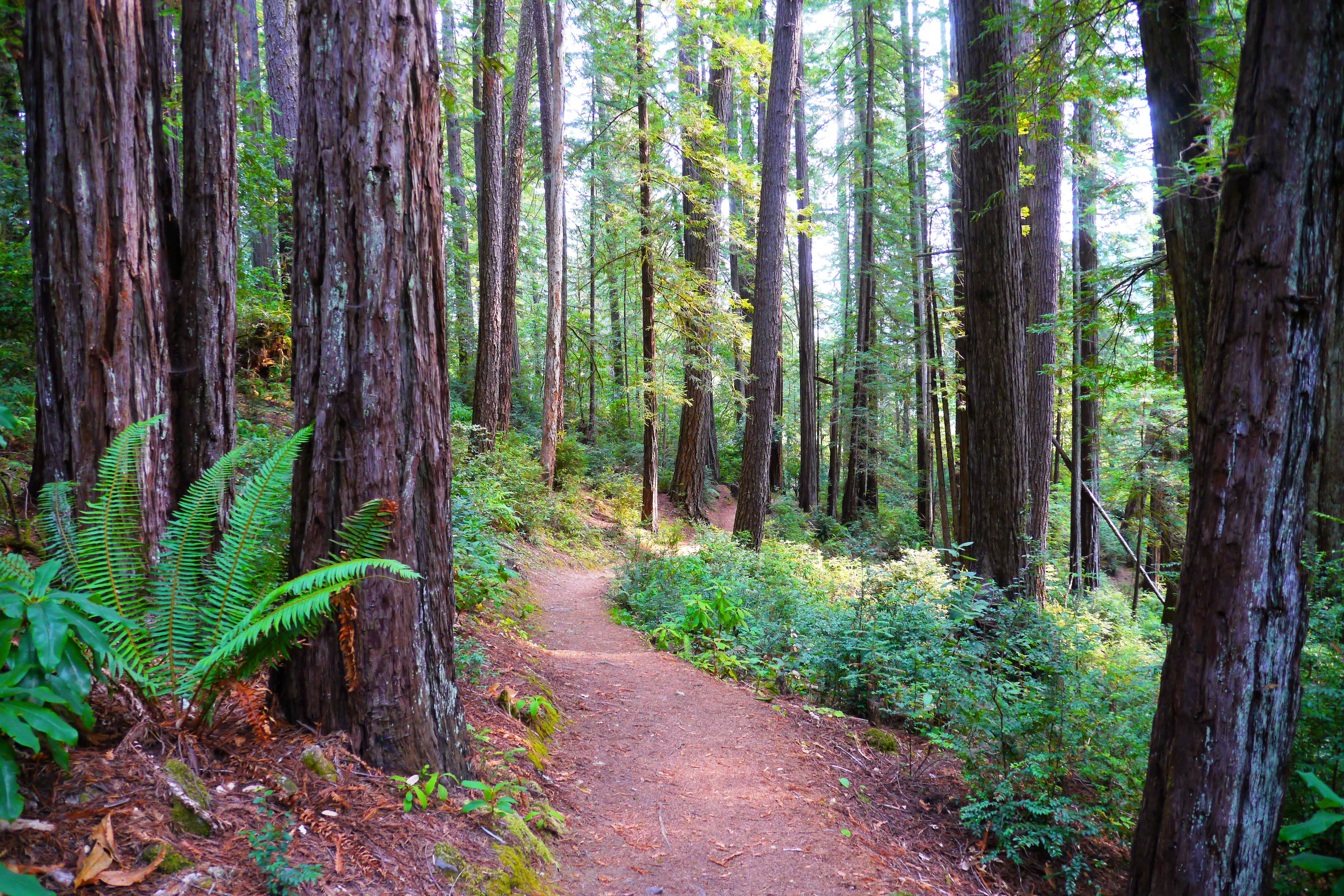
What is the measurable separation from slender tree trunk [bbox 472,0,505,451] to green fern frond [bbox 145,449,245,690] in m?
8.53

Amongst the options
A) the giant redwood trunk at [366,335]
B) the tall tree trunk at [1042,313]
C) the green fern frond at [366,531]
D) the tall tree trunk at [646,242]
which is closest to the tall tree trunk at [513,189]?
the tall tree trunk at [646,242]

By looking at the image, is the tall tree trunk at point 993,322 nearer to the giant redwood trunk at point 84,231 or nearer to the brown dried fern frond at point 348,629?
the brown dried fern frond at point 348,629

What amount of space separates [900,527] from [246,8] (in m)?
20.6

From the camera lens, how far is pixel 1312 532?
3922 mm

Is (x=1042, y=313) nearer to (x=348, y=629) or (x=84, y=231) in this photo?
(x=348, y=629)

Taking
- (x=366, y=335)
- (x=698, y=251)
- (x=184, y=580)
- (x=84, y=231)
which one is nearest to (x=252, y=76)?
(x=698, y=251)

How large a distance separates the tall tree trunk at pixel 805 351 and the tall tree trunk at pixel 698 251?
4459mm

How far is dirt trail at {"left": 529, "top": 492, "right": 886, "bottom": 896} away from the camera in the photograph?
10.3 ft

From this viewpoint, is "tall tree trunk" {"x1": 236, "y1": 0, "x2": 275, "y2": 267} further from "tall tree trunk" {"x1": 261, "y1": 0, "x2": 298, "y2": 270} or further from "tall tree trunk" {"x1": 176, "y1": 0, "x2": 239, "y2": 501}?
"tall tree trunk" {"x1": 176, "y1": 0, "x2": 239, "y2": 501}

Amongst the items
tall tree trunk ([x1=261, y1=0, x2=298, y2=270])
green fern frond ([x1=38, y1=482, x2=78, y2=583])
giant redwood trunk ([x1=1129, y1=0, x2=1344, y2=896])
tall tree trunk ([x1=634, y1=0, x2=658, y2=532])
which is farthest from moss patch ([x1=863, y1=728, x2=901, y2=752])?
tall tree trunk ([x1=261, y1=0, x2=298, y2=270])

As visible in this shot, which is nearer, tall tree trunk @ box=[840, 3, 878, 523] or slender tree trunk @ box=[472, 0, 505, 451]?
slender tree trunk @ box=[472, 0, 505, 451]

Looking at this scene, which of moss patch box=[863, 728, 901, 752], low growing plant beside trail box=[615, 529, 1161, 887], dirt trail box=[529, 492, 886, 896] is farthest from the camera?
moss patch box=[863, 728, 901, 752]

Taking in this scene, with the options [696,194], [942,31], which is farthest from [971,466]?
[942,31]

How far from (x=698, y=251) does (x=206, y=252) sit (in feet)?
38.7
